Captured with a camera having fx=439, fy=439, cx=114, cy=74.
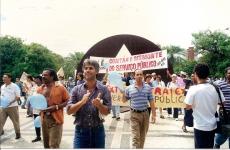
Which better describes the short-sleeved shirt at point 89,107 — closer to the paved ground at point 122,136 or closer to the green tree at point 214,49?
the paved ground at point 122,136

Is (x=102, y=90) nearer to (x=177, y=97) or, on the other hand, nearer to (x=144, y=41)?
(x=177, y=97)

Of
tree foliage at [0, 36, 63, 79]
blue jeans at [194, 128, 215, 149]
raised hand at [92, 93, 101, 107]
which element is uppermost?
tree foliage at [0, 36, 63, 79]

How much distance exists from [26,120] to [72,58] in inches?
4017

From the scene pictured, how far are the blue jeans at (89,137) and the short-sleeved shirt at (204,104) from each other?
1293 millimetres

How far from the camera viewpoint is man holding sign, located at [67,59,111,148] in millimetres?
4684

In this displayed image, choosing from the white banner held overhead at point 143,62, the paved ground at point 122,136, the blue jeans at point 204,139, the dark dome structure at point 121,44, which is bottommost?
the paved ground at point 122,136

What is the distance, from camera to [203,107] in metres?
5.41

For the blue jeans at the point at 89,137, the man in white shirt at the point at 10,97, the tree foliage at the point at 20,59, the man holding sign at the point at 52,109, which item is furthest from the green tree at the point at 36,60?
the blue jeans at the point at 89,137

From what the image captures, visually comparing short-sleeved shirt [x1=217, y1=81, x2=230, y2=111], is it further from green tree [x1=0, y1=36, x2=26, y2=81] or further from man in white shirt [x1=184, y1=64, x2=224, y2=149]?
green tree [x1=0, y1=36, x2=26, y2=81]

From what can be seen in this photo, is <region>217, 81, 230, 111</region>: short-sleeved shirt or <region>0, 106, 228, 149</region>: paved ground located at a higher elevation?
<region>217, 81, 230, 111</region>: short-sleeved shirt

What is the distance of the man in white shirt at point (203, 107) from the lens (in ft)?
17.7

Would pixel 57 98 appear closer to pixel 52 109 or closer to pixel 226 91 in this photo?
pixel 52 109

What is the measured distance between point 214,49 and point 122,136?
4809 cm

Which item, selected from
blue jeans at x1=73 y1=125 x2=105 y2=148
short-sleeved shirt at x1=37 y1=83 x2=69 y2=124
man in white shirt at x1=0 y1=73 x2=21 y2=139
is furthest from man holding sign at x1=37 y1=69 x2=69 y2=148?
man in white shirt at x1=0 y1=73 x2=21 y2=139
